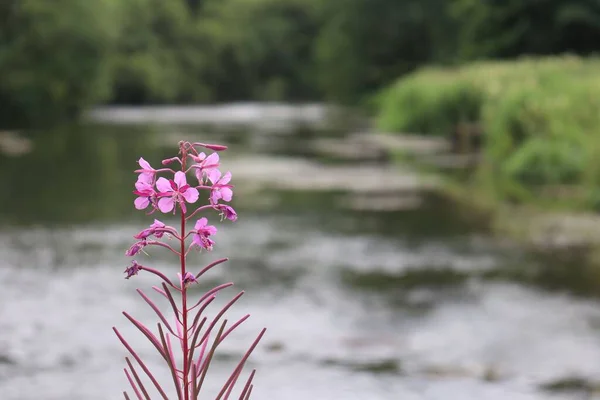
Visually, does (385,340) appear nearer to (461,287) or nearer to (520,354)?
(520,354)

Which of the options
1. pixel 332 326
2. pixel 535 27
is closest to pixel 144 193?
pixel 332 326

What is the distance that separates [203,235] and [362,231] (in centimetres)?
941

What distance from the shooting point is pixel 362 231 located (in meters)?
12.4

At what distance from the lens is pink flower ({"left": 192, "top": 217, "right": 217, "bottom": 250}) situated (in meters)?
3.03

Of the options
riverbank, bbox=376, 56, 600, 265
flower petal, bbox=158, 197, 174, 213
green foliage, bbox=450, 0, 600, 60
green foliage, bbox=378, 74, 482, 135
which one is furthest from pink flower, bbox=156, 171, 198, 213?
green foliage, bbox=450, 0, 600, 60

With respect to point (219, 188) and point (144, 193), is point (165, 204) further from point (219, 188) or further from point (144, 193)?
point (219, 188)

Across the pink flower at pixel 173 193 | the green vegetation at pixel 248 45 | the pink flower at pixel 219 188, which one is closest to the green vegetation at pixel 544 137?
the green vegetation at pixel 248 45

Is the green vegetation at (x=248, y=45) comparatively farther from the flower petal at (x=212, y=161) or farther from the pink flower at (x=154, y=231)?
the pink flower at (x=154, y=231)

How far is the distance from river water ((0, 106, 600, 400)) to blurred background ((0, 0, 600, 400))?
0.03 metres

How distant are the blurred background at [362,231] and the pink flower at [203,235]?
3.15 meters

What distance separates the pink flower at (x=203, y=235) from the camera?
3033mm

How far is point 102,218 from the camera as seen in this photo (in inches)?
536

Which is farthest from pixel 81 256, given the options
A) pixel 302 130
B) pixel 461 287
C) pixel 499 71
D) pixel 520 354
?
pixel 302 130

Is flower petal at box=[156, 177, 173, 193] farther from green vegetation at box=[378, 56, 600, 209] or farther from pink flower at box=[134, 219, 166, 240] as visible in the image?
green vegetation at box=[378, 56, 600, 209]
